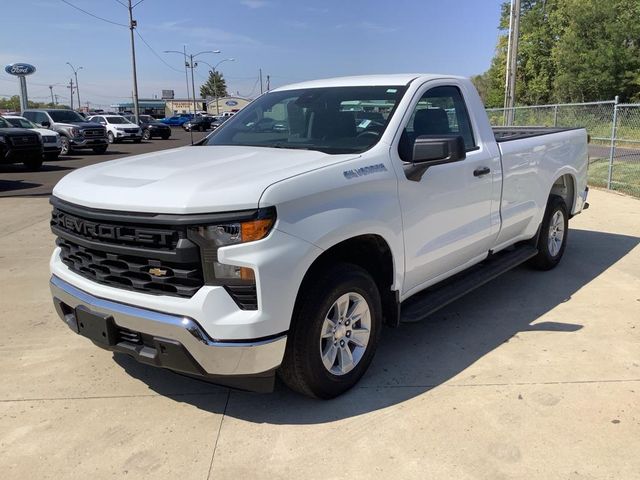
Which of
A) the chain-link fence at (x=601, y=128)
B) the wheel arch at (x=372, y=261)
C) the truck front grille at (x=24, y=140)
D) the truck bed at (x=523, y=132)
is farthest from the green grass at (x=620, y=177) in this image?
the truck front grille at (x=24, y=140)

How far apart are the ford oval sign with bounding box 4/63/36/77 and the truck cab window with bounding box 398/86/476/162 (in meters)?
35.9

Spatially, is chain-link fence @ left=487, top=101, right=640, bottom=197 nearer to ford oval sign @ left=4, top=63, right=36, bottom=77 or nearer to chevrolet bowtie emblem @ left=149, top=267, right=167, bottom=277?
chevrolet bowtie emblem @ left=149, top=267, right=167, bottom=277

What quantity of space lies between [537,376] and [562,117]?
16879 mm

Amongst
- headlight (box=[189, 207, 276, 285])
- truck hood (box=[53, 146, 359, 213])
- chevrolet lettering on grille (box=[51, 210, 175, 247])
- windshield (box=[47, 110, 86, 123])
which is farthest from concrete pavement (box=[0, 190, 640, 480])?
windshield (box=[47, 110, 86, 123])

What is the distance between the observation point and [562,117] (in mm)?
18469

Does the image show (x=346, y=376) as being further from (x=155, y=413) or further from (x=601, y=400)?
(x=601, y=400)

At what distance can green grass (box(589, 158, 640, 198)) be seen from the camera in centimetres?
1171

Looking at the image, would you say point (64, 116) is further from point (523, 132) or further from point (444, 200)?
point (444, 200)

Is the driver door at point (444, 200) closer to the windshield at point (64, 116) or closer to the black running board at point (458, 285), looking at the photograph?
the black running board at point (458, 285)

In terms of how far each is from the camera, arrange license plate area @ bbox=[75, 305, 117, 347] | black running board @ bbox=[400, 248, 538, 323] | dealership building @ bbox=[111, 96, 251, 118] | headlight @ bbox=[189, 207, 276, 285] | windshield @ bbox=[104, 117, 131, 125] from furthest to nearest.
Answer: dealership building @ bbox=[111, 96, 251, 118], windshield @ bbox=[104, 117, 131, 125], black running board @ bbox=[400, 248, 538, 323], license plate area @ bbox=[75, 305, 117, 347], headlight @ bbox=[189, 207, 276, 285]

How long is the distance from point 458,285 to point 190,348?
2.37 m

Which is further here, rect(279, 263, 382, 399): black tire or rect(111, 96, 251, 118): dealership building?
rect(111, 96, 251, 118): dealership building

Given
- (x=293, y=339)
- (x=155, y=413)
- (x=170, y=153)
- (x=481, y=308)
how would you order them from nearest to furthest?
(x=293, y=339), (x=155, y=413), (x=170, y=153), (x=481, y=308)

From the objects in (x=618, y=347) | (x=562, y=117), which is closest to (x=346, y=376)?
(x=618, y=347)
